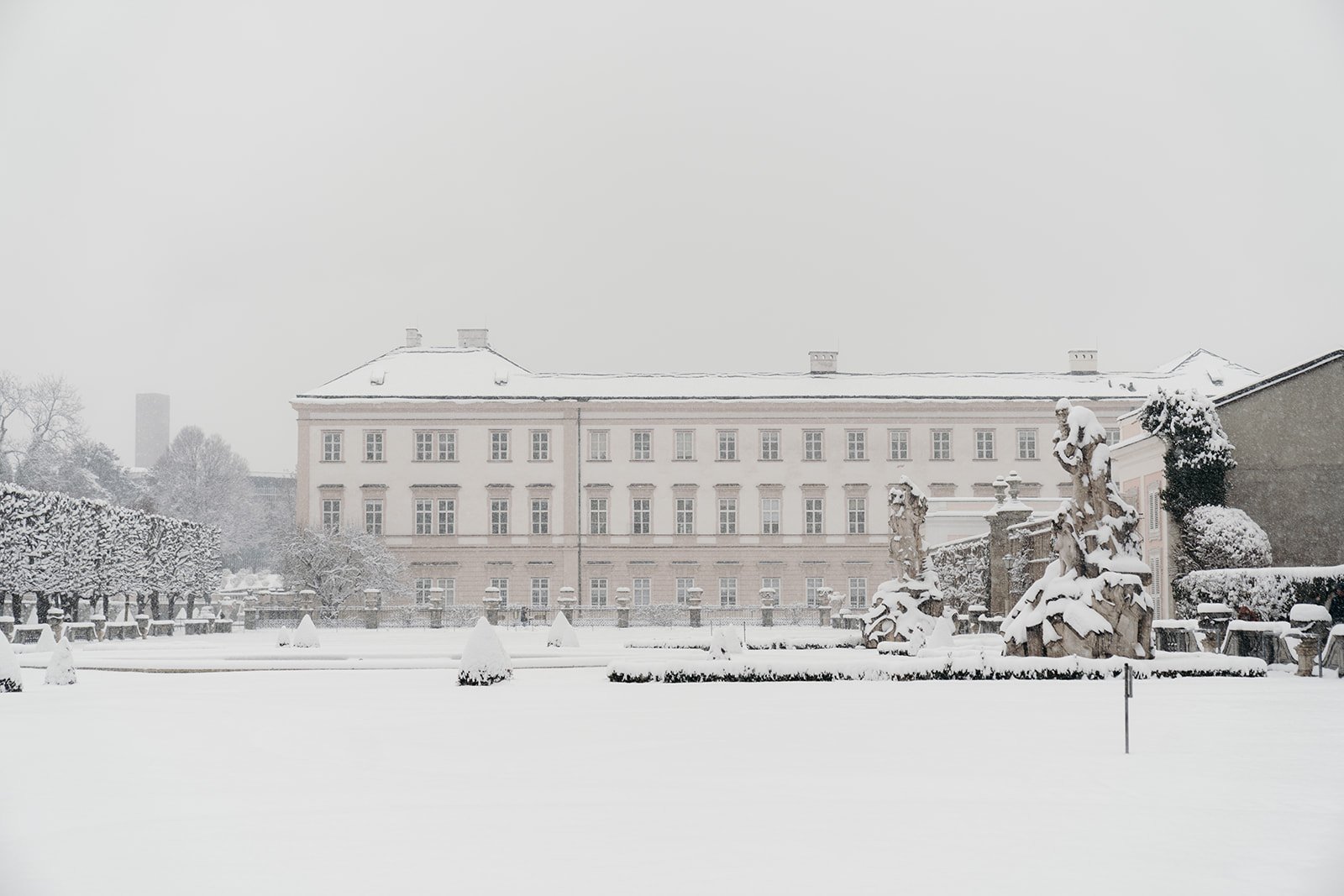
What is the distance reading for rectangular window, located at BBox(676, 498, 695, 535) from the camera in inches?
2276

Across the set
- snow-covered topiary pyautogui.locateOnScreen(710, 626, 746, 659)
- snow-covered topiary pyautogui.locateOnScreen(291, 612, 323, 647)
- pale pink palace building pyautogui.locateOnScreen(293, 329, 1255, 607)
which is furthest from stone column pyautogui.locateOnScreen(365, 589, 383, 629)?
snow-covered topiary pyautogui.locateOnScreen(710, 626, 746, 659)

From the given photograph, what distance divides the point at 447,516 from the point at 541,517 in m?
4.05

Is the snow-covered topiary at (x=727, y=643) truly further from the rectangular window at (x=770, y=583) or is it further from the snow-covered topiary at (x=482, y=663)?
the rectangular window at (x=770, y=583)

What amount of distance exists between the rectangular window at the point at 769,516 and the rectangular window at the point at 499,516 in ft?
36.2

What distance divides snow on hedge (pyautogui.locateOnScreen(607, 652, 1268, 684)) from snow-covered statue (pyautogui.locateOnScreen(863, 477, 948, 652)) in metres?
7.28

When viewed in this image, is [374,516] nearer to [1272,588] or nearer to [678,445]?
[678,445]

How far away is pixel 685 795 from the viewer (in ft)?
31.0

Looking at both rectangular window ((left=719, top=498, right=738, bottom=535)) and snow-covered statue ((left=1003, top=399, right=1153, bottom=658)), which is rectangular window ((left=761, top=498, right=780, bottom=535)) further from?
snow-covered statue ((left=1003, top=399, right=1153, bottom=658))

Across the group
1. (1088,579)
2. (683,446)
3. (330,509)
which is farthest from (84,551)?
(1088,579)

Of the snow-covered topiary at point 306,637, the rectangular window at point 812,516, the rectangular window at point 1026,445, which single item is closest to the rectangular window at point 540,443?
the rectangular window at point 812,516

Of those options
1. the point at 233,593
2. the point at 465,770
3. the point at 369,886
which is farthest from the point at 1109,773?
the point at 233,593

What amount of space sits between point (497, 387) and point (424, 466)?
15.6ft

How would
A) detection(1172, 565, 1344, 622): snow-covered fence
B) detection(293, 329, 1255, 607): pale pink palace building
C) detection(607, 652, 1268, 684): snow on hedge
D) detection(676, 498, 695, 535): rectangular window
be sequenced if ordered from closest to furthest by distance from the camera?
1. detection(607, 652, 1268, 684): snow on hedge
2. detection(1172, 565, 1344, 622): snow-covered fence
3. detection(293, 329, 1255, 607): pale pink palace building
4. detection(676, 498, 695, 535): rectangular window

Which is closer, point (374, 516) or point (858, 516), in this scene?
point (374, 516)
